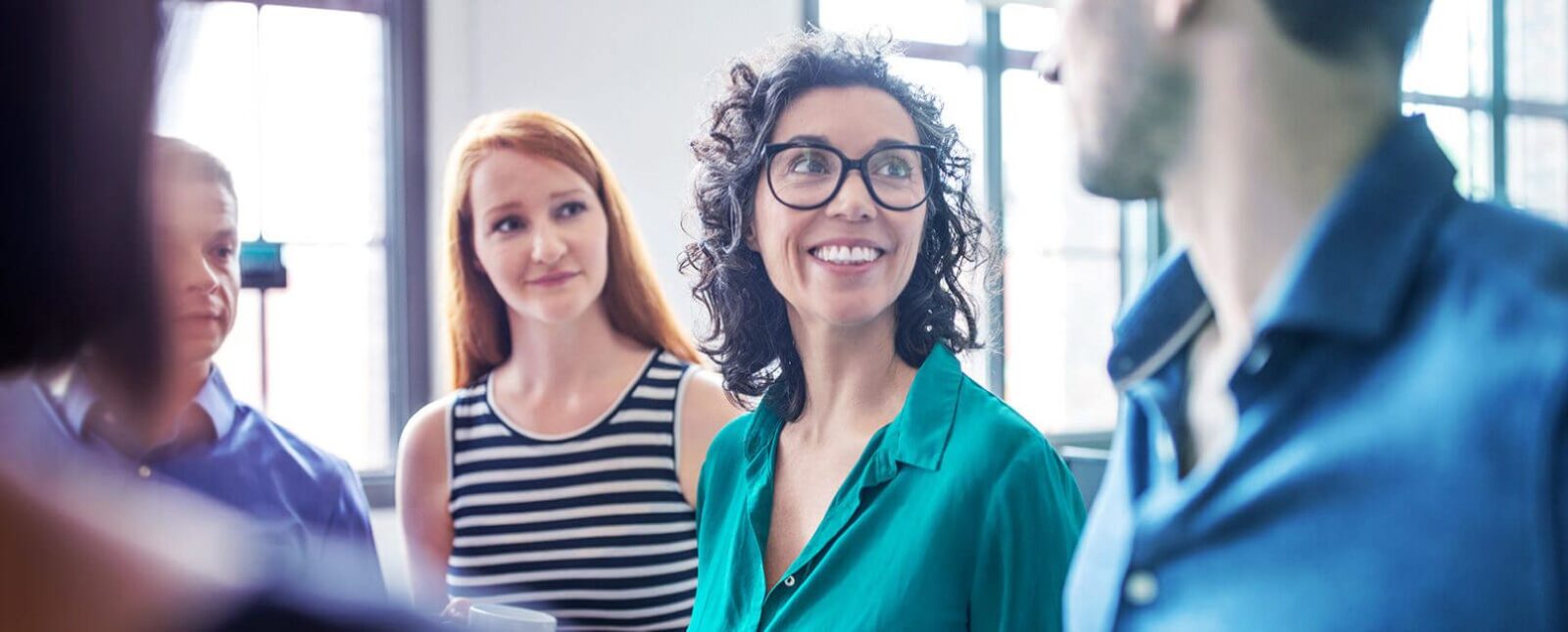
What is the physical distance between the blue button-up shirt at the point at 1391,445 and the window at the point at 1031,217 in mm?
4488

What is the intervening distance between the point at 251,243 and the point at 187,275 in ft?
9.54

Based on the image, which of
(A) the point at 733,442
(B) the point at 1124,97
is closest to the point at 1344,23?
(B) the point at 1124,97

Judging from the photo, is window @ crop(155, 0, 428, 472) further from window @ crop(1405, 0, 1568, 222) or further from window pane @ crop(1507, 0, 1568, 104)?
window pane @ crop(1507, 0, 1568, 104)

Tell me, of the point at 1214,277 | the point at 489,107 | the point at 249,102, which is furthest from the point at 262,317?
the point at 1214,277

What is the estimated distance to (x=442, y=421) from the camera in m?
2.00

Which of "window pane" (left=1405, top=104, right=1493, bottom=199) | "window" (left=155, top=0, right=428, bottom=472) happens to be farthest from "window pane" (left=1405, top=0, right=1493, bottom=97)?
"window" (left=155, top=0, right=428, bottom=472)

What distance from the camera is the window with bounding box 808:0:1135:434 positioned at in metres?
5.57

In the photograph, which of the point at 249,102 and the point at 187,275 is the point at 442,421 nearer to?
the point at 187,275

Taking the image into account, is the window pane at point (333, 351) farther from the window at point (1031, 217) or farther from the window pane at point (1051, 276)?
the window pane at point (1051, 276)

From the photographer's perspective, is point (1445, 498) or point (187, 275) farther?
point (187, 275)

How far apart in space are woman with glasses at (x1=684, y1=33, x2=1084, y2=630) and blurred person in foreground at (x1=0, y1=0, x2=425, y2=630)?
82cm

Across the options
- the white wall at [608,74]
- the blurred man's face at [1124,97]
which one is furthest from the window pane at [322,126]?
the blurred man's face at [1124,97]

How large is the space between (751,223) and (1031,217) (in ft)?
15.1

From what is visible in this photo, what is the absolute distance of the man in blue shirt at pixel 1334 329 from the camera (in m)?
0.62
